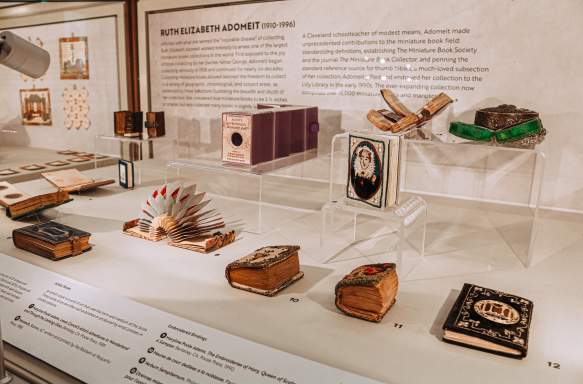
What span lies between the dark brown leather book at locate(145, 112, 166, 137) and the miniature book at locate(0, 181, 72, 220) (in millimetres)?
1281

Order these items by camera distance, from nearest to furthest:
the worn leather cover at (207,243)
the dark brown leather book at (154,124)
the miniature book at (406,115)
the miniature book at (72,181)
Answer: the worn leather cover at (207,243), the miniature book at (406,115), the miniature book at (72,181), the dark brown leather book at (154,124)

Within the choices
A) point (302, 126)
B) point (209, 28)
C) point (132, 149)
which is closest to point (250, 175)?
point (302, 126)

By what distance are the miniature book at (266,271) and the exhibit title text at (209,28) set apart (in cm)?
299

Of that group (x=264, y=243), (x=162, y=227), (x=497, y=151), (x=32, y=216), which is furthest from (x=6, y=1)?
(x=497, y=151)

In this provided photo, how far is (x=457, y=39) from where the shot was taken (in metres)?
3.80

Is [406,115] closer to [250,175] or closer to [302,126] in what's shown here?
[302,126]

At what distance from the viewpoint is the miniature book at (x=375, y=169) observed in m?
2.45

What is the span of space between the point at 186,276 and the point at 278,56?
9.10 feet

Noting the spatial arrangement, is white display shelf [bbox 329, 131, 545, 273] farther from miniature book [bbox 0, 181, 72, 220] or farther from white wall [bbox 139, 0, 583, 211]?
miniature book [bbox 0, 181, 72, 220]

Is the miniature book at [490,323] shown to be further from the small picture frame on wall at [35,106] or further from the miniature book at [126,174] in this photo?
the small picture frame on wall at [35,106]

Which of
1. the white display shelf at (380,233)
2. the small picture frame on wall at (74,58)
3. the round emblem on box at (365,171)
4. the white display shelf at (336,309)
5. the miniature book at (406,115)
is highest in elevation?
the small picture frame on wall at (74,58)

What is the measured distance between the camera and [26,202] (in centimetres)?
318

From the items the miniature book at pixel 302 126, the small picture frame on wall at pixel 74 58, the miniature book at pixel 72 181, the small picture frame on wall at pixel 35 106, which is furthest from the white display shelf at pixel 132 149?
the miniature book at pixel 302 126

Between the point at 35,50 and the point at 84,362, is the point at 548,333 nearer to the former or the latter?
the point at 84,362
